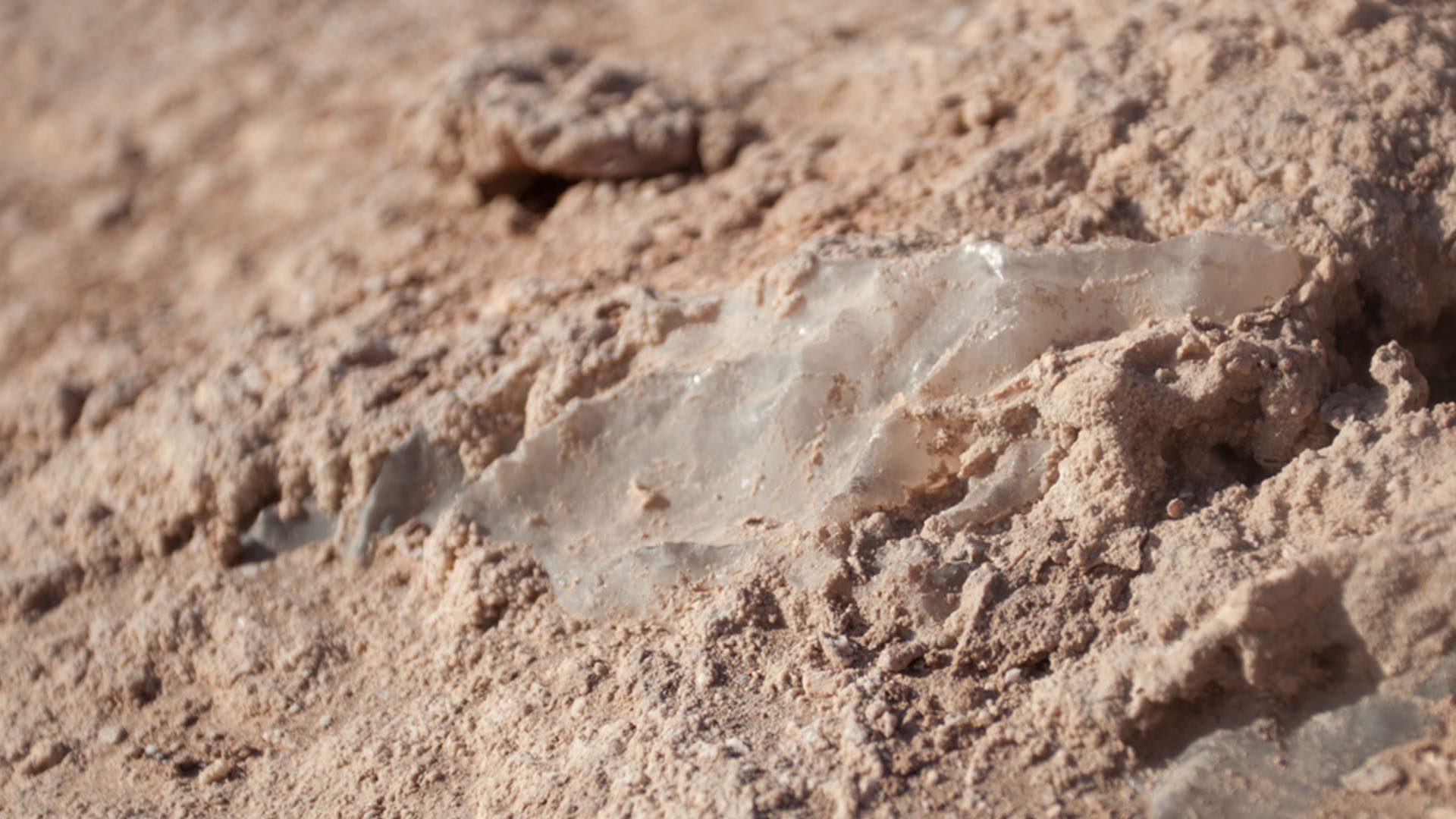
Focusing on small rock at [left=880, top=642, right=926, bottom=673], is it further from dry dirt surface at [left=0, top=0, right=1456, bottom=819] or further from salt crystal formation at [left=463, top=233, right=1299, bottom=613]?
salt crystal formation at [left=463, top=233, right=1299, bottom=613]

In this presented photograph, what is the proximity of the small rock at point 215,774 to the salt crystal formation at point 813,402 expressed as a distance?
1.56 feet

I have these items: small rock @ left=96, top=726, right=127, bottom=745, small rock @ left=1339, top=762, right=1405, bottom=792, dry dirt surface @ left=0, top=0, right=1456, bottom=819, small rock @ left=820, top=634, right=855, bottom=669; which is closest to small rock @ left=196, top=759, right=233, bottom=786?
dry dirt surface @ left=0, top=0, right=1456, bottom=819

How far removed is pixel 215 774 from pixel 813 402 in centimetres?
96

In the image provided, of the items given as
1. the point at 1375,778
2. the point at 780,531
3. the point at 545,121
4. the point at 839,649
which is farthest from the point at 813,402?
the point at 545,121

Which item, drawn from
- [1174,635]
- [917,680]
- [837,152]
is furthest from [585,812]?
[837,152]

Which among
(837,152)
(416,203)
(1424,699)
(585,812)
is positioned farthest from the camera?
(416,203)

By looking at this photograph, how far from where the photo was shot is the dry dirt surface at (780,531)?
1326 millimetres

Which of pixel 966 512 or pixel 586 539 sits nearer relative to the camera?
pixel 966 512

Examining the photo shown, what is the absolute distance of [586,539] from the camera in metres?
1.74

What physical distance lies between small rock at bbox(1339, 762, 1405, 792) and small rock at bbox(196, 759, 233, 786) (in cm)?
138

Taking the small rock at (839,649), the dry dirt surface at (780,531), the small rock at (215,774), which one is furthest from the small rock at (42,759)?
the small rock at (839,649)

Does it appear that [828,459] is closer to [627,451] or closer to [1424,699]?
[627,451]

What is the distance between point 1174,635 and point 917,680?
29 cm

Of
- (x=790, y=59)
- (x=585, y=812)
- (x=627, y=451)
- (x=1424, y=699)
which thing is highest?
(x=790, y=59)
